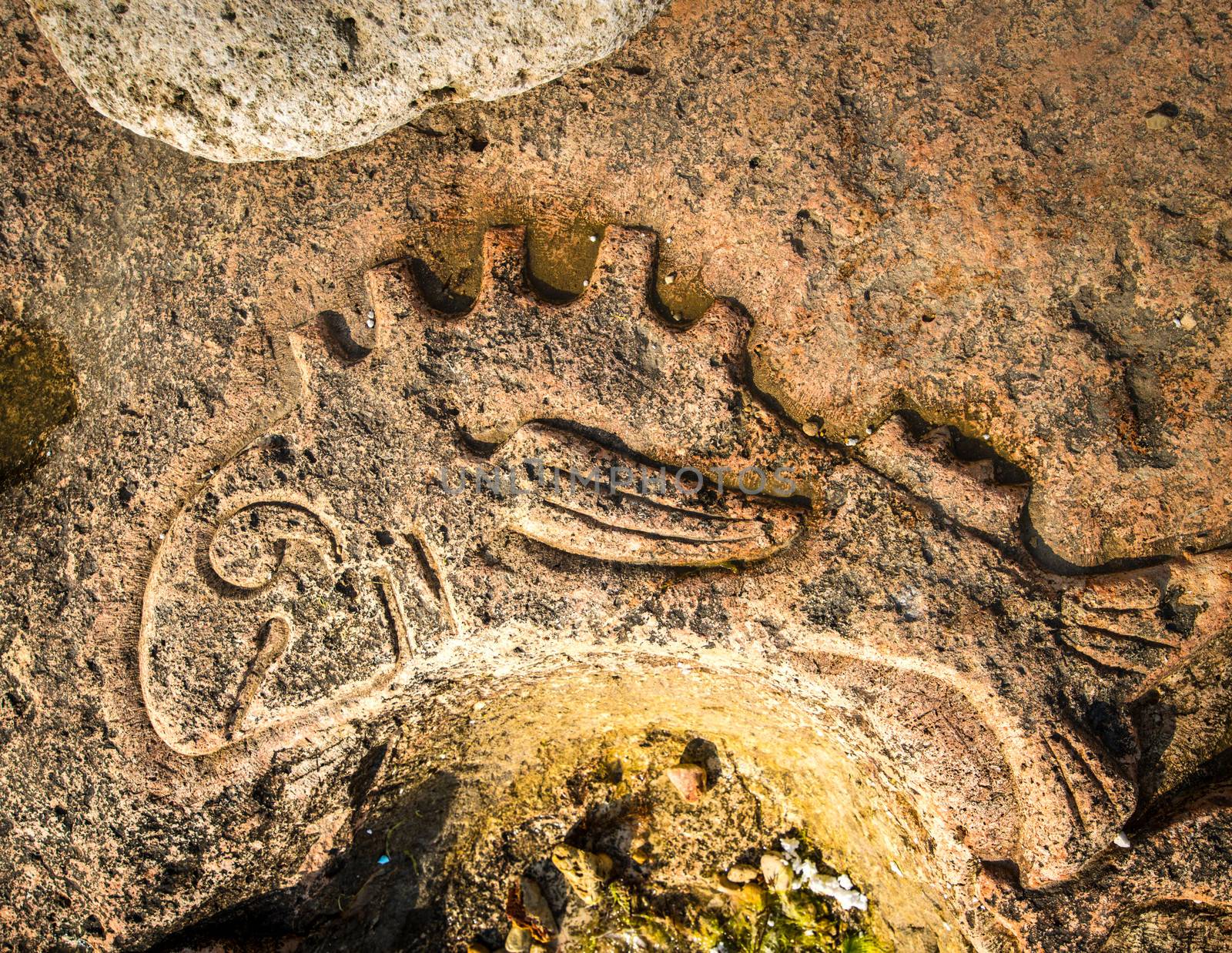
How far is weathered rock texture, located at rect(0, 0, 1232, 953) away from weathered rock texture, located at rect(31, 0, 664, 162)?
0.18 metres

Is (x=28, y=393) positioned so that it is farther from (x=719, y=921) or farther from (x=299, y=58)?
(x=719, y=921)

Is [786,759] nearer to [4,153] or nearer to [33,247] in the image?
[33,247]

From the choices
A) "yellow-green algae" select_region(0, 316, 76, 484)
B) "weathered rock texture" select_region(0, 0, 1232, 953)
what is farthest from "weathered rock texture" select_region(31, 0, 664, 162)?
"yellow-green algae" select_region(0, 316, 76, 484)

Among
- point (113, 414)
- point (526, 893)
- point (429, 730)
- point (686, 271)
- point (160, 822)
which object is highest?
point (686, 271)

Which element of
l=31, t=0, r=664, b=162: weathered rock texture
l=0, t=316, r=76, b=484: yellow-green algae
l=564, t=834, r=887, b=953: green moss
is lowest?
l=564, t=834, r=887, b=953: green moss

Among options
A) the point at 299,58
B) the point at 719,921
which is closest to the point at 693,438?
the point at 299,58

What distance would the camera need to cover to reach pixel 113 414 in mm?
2457

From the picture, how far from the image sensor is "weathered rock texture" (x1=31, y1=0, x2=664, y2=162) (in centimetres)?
213

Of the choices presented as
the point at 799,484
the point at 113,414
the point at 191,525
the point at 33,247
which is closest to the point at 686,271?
the point at 799,484

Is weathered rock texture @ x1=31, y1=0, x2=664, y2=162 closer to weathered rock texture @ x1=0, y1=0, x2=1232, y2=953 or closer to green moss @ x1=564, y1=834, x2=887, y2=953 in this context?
weathered rock texture @ x1=0, y1=0, x2=1232, y2=953

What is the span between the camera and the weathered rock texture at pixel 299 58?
2.13 metres

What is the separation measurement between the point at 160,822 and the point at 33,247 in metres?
1.88

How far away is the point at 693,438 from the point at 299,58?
150 centimetres

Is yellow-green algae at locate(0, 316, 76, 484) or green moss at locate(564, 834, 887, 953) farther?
green moss at locate(564, 834, 887, 953)
